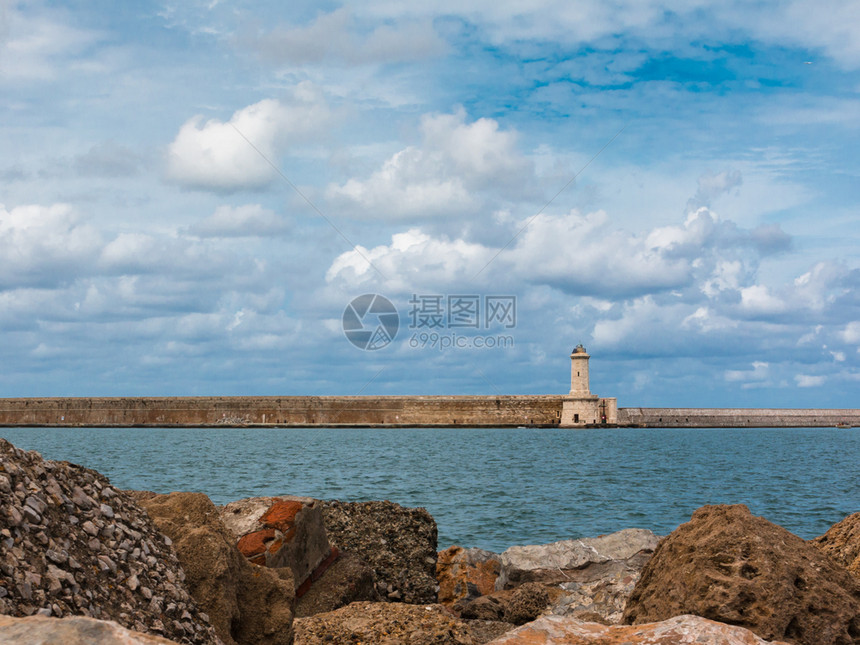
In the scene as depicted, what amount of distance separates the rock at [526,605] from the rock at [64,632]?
14.3ft

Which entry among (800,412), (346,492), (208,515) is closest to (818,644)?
(208,515)

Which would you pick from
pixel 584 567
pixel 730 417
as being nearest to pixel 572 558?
pixel 584 567

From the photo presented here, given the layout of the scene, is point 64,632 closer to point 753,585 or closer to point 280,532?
point 753,585

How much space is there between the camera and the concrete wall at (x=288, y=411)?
2408 inches

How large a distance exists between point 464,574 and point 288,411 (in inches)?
2237

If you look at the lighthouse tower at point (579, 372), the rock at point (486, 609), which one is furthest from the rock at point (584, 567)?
the lighthouse tower at point (579, 372)

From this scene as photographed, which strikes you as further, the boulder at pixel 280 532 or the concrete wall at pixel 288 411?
the concrete wall at pixel 288 411

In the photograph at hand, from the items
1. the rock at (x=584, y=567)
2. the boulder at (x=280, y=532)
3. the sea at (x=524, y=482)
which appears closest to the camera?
the boulder at (x=280, y=532)

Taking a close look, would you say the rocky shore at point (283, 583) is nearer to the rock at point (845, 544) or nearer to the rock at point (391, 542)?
the rock at point (845, 544)

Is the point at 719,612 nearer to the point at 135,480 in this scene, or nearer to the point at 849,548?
the point at 849,548

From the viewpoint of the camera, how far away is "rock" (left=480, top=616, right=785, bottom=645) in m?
3.03

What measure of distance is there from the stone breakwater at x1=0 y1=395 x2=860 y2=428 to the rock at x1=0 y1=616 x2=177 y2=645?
5858cm

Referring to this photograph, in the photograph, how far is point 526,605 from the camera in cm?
591

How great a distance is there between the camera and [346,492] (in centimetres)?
1747
